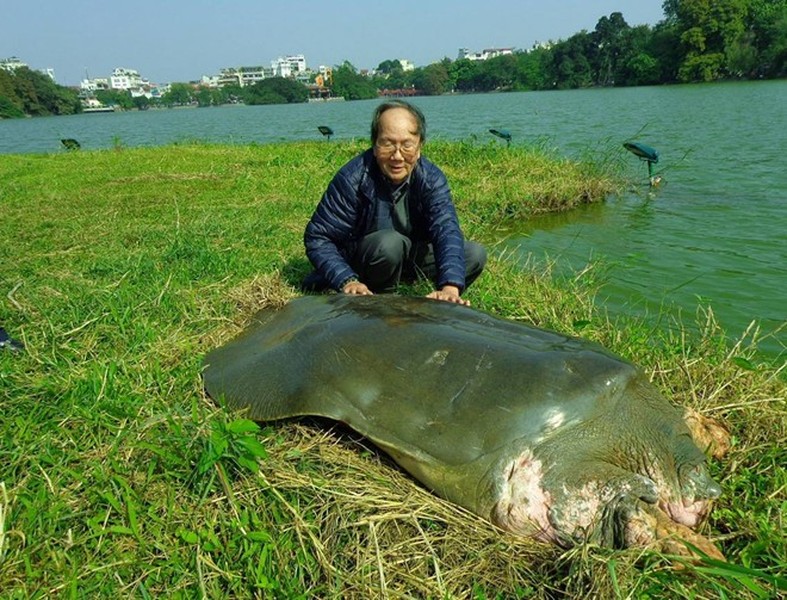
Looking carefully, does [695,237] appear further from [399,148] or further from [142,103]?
[142,103]

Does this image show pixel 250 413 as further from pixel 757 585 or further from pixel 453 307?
pixel 757 585

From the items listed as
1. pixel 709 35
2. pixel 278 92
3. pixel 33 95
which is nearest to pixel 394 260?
pixel 709 35

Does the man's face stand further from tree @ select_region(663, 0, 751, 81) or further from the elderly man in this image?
tree @ select_region(663, 0, 751, 81)

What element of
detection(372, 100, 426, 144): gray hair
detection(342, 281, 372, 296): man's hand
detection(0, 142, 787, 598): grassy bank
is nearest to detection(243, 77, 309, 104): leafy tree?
detection(0, 142, 787, 598): grassy bank

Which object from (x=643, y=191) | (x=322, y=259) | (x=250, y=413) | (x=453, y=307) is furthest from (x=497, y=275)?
(x=643, y=191)

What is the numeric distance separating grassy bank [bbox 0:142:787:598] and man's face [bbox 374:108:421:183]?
103cm

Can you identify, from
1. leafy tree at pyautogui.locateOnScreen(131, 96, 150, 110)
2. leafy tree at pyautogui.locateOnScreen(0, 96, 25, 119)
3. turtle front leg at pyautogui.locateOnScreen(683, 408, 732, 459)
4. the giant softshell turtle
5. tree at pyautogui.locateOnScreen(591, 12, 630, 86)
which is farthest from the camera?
leafy tree at pyautogui.locateOnScreen(131, 96, 150, 110)

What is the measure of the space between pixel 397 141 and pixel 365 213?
58cm

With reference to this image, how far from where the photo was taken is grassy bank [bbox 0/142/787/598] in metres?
1.71

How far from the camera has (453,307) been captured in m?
2.65

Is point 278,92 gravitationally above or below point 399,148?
below

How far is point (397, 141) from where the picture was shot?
10.7ft

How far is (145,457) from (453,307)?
4.61ft

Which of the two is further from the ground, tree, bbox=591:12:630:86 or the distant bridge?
tree, bbox=591:12:630:86
